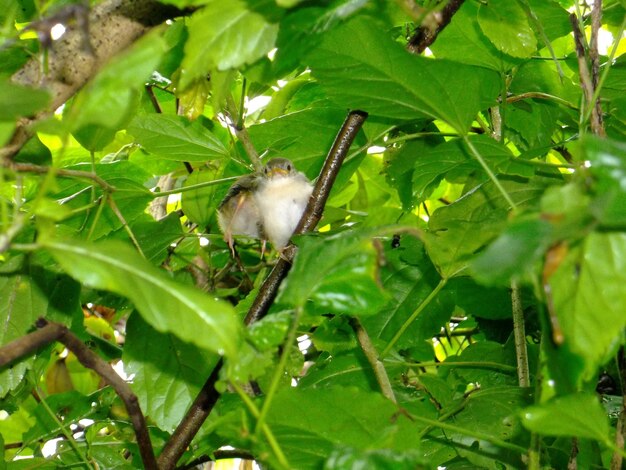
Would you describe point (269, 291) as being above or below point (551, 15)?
below

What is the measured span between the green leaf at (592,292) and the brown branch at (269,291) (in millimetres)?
570

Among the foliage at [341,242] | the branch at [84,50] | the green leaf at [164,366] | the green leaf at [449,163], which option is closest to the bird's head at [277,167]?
the foliage at [341,242]

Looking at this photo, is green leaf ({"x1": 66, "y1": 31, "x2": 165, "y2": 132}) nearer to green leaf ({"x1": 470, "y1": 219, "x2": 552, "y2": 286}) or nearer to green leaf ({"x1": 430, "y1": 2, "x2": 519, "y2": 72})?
→ green leaf ({"x1": 470, "y1": 219, "x2": 552, "y2": 286})

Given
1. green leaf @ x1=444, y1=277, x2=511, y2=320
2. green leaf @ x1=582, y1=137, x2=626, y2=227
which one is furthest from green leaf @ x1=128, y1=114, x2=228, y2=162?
green leaf @ x1=582, y1=137, x2=626, y2=227

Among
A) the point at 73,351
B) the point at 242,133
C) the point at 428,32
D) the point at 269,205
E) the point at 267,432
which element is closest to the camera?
the point at 267,432

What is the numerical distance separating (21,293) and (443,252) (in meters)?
0.65

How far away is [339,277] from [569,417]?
25 cm

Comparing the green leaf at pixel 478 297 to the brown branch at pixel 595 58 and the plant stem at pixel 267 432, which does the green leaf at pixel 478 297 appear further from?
the plant stem at pixel 267 432

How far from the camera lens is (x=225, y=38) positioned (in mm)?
753

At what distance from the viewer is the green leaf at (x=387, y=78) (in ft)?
3.25

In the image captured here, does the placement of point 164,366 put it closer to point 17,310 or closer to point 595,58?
point 17,310

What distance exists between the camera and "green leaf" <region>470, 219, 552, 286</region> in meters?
0.50

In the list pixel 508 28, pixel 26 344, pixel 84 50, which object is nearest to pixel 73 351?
pixel 26 344

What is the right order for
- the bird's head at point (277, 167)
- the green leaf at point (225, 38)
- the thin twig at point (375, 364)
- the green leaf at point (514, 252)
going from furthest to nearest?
the bird's head at point (277, 167), the thin twig at point (375, 364), the green leaf at point (225, 38), the green leaf at point (514, 252)
